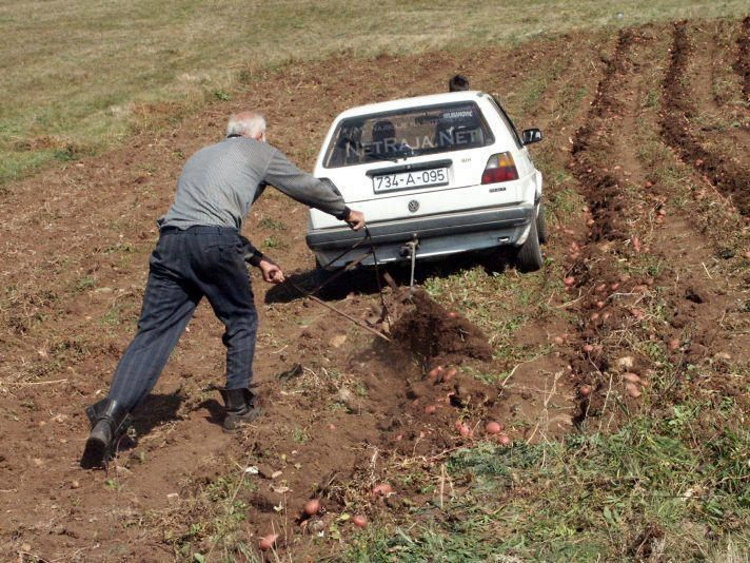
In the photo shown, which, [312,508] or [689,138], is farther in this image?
[689,138]

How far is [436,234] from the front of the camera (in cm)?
820

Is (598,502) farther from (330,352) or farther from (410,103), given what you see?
(410,103)

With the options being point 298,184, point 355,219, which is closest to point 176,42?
point 355,219

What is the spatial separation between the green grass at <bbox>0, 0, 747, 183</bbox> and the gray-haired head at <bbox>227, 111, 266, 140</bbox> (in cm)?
982

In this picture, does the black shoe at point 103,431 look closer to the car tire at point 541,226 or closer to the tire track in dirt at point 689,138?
the car tire at point 541,226

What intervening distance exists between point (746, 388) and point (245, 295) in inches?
115

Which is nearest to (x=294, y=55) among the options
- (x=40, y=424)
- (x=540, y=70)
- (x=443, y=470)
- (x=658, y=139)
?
(x=540, y=70)

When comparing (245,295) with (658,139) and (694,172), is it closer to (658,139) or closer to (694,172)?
(694,172)

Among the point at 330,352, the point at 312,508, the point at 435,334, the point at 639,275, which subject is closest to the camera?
the point at 312,508

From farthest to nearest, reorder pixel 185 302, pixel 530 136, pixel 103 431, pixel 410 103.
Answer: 1. pixel 530 136
2. pixel 410 103
3. pixel 185 302
4. pixel 103 431

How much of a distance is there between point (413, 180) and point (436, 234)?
484mm

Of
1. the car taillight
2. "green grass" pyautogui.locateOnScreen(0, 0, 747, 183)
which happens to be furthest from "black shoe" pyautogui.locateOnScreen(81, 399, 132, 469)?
"green grass" pyautogui.locateOnScreen(0, 0, 747, 183)

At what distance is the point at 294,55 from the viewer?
26.5 metres

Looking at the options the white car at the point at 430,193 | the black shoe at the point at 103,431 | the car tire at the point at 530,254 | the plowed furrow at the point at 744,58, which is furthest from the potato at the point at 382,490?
the plowed furrow at the point at 744,58
